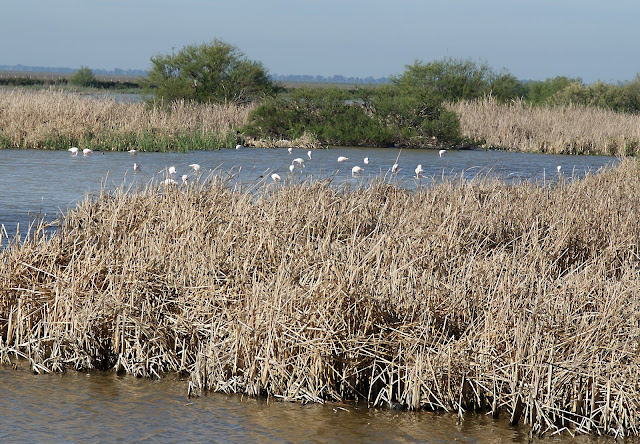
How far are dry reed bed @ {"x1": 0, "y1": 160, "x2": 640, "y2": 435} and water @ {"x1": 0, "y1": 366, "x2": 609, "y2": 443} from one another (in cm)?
12

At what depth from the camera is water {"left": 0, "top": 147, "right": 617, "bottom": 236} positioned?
14117 millimetres

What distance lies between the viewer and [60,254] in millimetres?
7051

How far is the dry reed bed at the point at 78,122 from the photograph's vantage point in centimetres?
2200

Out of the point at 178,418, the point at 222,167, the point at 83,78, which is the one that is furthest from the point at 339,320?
the point at 83,78

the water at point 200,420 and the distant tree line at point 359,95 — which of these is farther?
the distant tree line at point 359,95

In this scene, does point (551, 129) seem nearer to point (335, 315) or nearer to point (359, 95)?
point (359, 95)

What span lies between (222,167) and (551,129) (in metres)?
12.6

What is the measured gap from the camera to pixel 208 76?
31.7 metres

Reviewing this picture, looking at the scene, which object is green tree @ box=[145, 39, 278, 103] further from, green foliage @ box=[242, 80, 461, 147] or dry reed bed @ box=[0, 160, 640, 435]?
dry reed bed @ box=[0, 160, 640, 435]

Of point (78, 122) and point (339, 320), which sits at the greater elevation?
point (78, 122)

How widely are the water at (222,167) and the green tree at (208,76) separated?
8.23 m

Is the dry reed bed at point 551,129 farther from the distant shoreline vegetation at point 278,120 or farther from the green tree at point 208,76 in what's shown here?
the green tree at point 208,76

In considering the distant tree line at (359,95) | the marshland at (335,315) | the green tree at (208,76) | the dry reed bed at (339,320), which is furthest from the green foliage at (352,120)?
the dry reed bed at (339,320)

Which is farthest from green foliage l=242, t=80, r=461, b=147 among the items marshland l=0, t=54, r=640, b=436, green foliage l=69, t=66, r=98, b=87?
green foliage l=69, t=66, r=98, b=87
